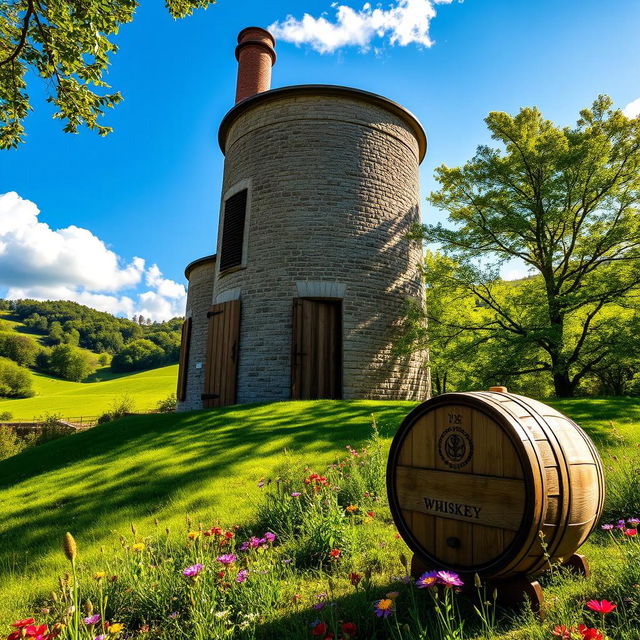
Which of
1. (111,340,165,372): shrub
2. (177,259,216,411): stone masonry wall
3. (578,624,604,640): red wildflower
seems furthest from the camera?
(111,340,165,372): shrub

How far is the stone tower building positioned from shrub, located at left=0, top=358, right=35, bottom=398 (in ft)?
206

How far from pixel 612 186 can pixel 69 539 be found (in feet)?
43.2

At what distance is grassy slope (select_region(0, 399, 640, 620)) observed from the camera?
13.3ft

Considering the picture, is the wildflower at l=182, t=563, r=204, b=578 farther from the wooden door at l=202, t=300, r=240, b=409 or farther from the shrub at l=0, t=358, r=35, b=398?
the shrub at l=0, t=358, r=35, b=398

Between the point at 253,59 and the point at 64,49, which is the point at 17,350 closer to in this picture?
the point at 253,59

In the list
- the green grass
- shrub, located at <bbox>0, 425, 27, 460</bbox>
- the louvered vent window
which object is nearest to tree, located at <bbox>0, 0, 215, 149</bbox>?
the louvered vent window

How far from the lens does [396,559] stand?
3090 mm

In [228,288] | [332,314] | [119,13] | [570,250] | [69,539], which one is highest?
[119,13]

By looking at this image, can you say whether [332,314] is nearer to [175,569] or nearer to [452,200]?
[452,200]

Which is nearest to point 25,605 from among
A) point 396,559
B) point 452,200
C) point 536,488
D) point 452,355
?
point 396,559

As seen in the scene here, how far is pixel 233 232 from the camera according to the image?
40.1 feet

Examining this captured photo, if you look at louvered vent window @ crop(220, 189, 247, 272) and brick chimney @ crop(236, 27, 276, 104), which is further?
brick chimney @ crop(236, 27, 276, 104)

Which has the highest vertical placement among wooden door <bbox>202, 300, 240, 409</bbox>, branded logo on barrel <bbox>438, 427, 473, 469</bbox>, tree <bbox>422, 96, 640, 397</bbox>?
tree <bbox>422, 96, 640, 397</bbox>

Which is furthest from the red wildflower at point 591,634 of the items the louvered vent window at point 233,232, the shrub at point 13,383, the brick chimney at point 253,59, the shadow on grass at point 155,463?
the shrub at point 13,383
